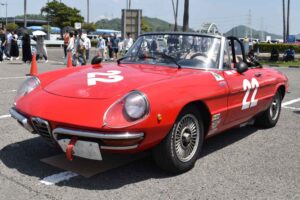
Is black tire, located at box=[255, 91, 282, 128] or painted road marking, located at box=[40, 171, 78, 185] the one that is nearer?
painted road marking, located at box=[40, 171, 78, 185]

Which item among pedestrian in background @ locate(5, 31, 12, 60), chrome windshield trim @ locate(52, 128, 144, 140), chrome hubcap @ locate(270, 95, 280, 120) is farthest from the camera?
pedestrian in background @ locate(5, 31, 12, 60)

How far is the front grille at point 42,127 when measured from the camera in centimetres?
376

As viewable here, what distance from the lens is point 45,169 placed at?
4098 millimetres

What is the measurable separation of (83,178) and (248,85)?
2442 mm

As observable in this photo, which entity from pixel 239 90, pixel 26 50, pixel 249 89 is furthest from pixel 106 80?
pixel 26 50

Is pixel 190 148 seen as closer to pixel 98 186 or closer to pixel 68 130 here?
pixel 98 186

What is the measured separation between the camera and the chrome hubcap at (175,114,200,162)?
13.2ft

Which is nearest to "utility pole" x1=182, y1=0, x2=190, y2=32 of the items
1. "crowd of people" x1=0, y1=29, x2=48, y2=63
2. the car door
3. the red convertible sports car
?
"crowd of people" x1=0, y1=29, x2=48, y2=63

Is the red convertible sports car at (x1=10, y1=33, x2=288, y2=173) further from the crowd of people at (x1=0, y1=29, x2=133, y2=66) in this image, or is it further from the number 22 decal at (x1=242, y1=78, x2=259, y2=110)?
the crowd of people at (x1=0, y1=29, x2=133, y2=66)

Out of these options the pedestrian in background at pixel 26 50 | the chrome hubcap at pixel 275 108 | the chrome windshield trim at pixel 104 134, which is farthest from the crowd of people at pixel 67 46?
the chrome windshield trim at pixel 104 134

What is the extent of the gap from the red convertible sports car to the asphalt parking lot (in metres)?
0.28

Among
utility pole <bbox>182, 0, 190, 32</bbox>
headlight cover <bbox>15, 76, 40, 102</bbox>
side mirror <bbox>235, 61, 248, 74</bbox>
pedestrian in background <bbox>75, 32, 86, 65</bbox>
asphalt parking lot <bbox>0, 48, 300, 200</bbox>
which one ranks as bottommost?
asphalt parking lot <bbox>0, 48, 300, 200</bbox>

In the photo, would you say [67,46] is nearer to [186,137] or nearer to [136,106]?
[186,137]

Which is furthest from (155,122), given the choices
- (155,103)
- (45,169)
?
(45,169)
